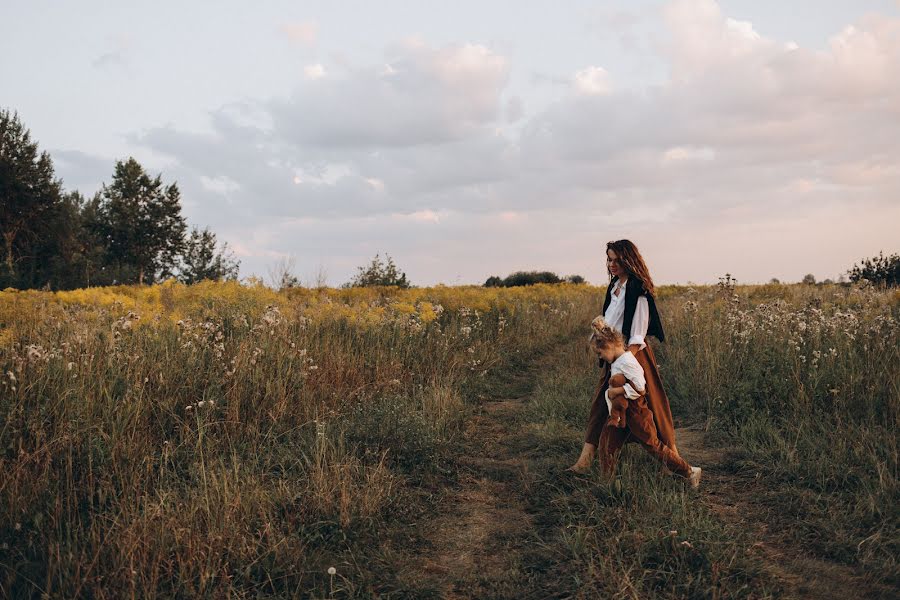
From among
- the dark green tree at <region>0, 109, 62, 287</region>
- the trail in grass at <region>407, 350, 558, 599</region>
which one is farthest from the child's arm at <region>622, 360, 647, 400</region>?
the dark green tree at <region>0, 109, 62, 287</region>

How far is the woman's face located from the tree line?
32798mm

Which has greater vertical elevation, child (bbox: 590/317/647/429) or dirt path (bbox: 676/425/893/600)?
child (bbox: 590/317/647/429)

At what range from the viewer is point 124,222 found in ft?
135

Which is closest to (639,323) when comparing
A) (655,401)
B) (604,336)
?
(604,336)

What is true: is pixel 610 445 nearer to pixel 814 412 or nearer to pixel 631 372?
pixel 631 372

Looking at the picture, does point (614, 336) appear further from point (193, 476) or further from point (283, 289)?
point (283, 289)

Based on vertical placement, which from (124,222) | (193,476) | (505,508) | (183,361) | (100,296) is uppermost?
(124,222)

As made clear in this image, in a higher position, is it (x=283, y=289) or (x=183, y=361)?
(x=283, y=289)

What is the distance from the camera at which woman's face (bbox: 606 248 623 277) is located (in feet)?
16.2

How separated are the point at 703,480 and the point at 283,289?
12.2 m

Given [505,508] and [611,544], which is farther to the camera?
[505,508]

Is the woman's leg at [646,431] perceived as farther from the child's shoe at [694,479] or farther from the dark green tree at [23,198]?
the dark green tree at [23,198]

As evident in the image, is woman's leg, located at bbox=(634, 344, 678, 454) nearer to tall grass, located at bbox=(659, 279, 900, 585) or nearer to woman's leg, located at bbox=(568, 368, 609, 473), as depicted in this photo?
woman's leg, located at bbox=(568, 368, 609, 473)

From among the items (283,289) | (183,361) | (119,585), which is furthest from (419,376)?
(283,289)
